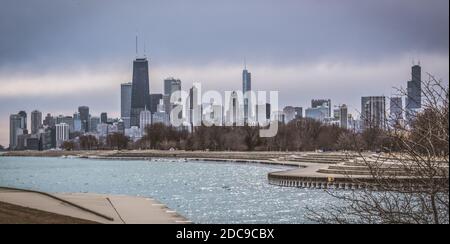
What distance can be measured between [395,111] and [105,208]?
15.5 m

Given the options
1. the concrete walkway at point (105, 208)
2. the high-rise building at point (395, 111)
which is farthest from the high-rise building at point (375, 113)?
the concrete walkway at point (105, 208)

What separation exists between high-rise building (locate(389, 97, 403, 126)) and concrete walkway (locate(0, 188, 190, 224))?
32.0 feet

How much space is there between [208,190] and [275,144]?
9097cm

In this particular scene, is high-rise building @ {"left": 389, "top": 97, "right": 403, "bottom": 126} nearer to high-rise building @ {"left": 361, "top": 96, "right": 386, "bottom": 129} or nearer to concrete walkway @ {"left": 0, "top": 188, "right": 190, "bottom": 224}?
high-rise building @ {"left": 361, "top": 96, "right": 386, "bottom": 129}

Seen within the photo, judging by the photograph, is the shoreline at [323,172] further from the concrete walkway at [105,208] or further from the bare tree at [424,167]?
the concrete walkway at [105,208]

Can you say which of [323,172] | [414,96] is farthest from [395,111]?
[323,172]

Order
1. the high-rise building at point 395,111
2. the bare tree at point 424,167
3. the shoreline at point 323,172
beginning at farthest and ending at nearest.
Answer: the shoreline at point 323,172 < the high-rise building at point 395,111 < the bare tree at point 424,167

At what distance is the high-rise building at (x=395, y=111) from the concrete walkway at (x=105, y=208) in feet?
32.0

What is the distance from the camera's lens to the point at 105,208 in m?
24.3

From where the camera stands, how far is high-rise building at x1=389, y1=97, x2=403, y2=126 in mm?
10602

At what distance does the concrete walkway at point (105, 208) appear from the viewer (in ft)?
67.1

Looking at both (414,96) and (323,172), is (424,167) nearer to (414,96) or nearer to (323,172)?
(414,96)
